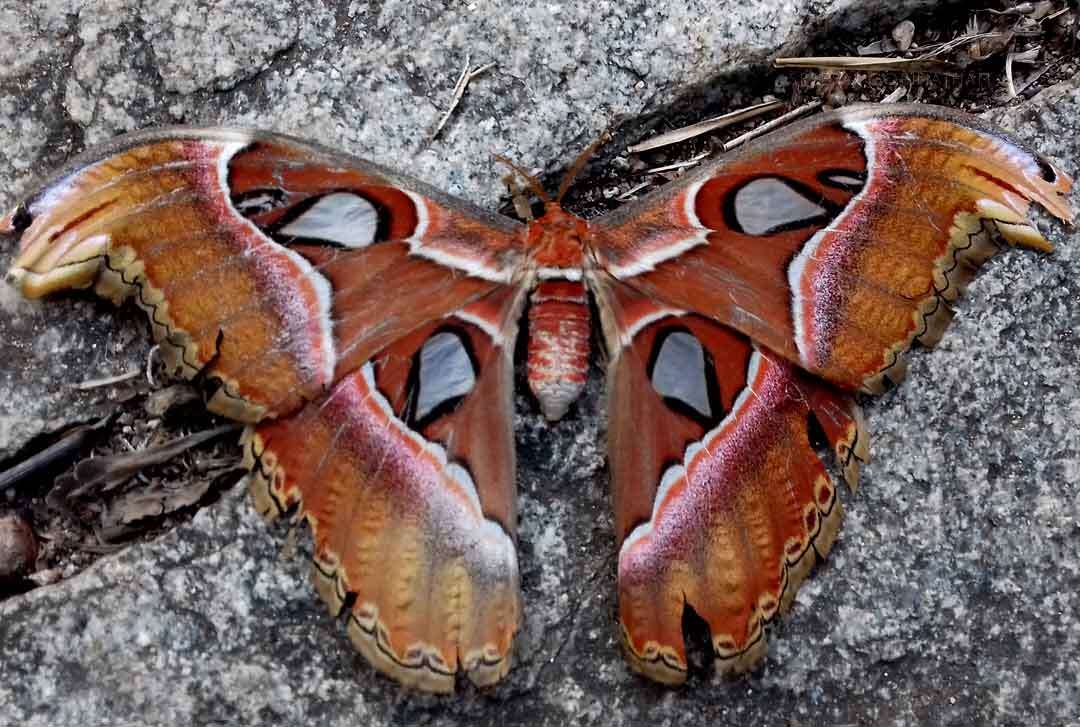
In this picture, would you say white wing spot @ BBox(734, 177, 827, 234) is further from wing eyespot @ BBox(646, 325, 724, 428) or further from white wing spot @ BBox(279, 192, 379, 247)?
white wing spot @ BBox(279, 192, 379, 247)

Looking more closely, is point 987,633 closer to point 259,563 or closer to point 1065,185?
point 1065,185

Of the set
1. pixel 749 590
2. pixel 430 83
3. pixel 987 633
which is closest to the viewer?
pixel 749 590

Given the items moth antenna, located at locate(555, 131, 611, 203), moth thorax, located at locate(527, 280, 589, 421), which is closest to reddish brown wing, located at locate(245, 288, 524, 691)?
moth thorax, located at locate(527, 280, 589, 421)

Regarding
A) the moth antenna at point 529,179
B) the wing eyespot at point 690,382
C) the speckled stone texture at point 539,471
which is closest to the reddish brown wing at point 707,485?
the wing eyespot at point 690,382

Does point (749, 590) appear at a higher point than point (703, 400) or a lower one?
lower

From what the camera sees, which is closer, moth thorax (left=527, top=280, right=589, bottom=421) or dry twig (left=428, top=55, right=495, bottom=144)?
moth thorax (left=527, top=280, right=589, bottom=421)

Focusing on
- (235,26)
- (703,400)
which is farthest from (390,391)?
(235,26)
